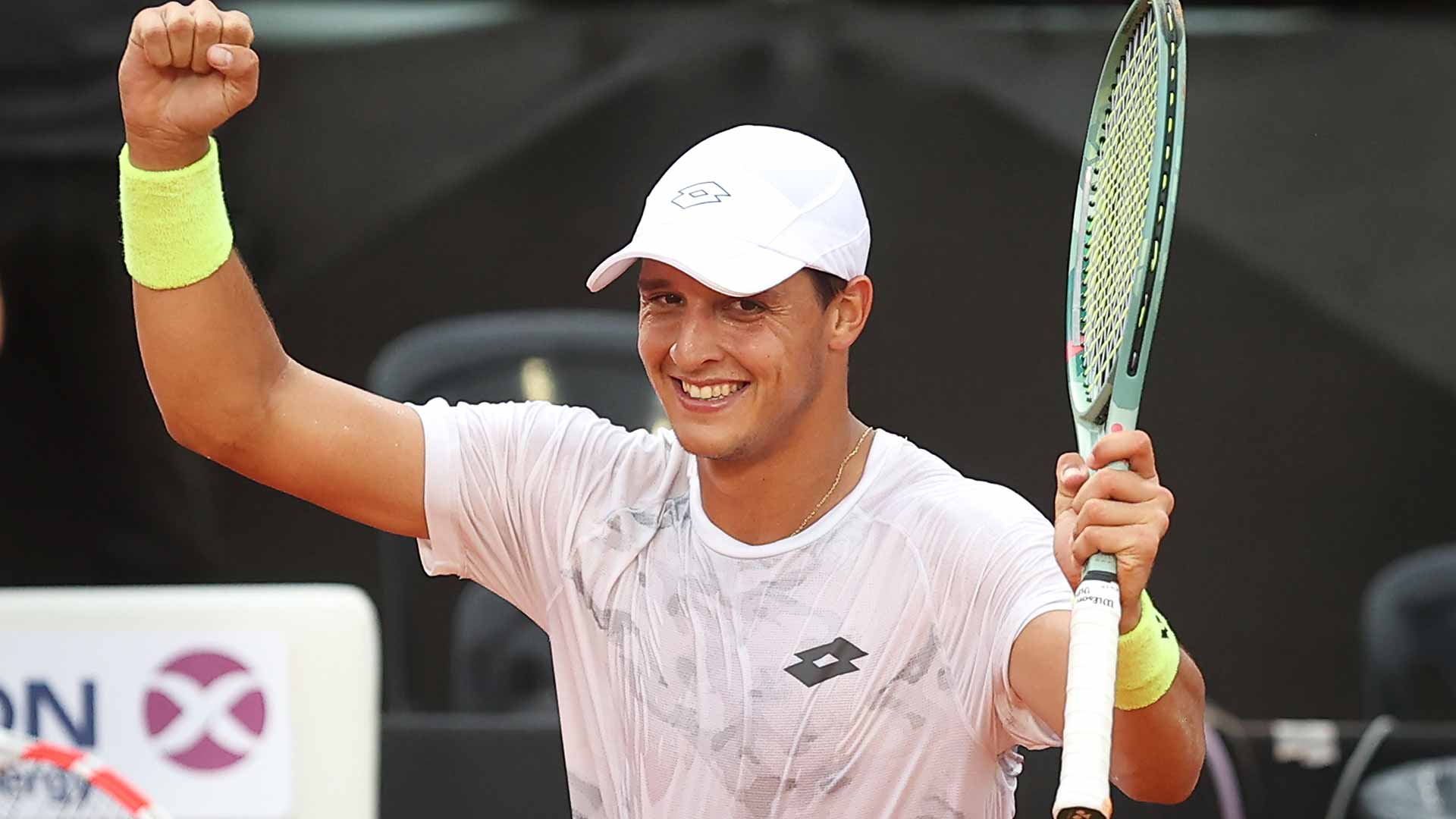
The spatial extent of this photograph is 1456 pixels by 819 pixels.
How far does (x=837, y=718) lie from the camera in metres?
2.55

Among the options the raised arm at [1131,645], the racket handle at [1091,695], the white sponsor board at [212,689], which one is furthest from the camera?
the white sponsor board at [212,689]

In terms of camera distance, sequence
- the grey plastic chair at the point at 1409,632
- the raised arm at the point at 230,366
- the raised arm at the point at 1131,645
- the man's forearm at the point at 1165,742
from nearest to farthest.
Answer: the raised arm at the point at 1131,645
the man's forearm at the point at 1165,742
the raised arm at the point at 230,366
the grey plastic chair at the point at 1409,632

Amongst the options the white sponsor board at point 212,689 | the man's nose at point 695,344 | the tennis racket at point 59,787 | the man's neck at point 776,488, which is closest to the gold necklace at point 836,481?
the man's neck at point 776,488

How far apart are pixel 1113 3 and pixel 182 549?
237cm

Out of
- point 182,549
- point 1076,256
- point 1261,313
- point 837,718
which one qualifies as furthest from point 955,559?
point 182,549

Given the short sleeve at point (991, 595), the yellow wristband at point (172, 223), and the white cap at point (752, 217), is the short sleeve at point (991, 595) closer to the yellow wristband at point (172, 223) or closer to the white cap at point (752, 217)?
the white cap at point (752, 217)

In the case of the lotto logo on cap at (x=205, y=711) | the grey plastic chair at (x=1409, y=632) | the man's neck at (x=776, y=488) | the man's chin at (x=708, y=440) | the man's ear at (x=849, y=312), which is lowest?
the lotto logo on cap at (x=205, y=711)

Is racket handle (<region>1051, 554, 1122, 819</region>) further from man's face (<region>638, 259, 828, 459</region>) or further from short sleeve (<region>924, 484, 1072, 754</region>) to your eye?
man's face (<region>638, 259, 828, 459</region>)

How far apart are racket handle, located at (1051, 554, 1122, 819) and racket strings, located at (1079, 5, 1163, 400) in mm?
294

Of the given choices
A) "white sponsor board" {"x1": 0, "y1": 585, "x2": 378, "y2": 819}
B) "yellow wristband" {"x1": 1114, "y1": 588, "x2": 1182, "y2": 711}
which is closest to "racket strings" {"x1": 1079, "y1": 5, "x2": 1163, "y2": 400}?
"yellow wristband" {"x1": 1114, "y1": 588, "x2": 1182, "y2": 711}

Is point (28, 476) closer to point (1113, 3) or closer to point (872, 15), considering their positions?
point (872, 15)

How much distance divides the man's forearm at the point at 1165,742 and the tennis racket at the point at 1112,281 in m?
0.08

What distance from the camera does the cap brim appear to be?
8.24ft

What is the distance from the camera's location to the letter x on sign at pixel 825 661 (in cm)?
256
